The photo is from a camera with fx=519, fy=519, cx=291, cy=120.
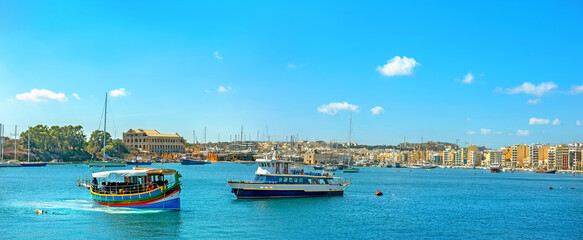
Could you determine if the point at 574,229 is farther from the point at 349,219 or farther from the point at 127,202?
the point at 127,202

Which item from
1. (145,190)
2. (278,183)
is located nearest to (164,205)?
(145,190)

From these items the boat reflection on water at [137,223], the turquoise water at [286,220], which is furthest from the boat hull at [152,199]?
the turquoise water at [286,220]

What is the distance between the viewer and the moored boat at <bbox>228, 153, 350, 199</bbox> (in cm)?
5797

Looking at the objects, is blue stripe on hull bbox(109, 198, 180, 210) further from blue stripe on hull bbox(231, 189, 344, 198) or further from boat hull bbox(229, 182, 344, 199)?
blue stripe on hull bbox(231, 189, 344, 198)

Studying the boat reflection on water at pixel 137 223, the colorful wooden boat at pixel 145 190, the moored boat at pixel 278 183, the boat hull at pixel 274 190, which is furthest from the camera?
Answer: the moored boat at pixel 278 183

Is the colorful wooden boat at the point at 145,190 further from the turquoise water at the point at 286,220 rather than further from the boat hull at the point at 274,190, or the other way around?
the boat hull at the point at 274,190

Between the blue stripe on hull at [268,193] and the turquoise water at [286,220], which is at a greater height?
the blue stripe on hull at [268,193]

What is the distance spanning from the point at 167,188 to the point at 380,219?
63.5 feet

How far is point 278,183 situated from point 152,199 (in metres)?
17.0

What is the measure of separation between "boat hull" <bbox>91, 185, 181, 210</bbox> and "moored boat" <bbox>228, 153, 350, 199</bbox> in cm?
1141

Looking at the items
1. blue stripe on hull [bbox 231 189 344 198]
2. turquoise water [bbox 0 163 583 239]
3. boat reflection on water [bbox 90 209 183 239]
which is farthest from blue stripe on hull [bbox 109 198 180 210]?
blue stripe on hull [bbox 231 189 344 198]

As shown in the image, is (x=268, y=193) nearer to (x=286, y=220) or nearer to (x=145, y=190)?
(x=286, y=220)

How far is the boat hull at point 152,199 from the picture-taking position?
149ft

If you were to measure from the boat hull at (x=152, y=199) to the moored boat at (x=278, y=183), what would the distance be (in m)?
11.4
